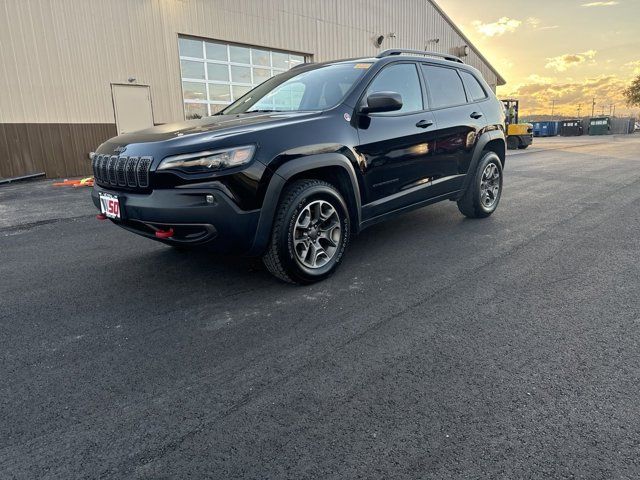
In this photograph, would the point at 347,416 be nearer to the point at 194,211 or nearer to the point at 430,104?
the point at 194,211

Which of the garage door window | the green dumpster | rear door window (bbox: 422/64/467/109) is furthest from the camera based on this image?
the green dumpster

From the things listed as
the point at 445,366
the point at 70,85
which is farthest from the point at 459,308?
the point at 70,85

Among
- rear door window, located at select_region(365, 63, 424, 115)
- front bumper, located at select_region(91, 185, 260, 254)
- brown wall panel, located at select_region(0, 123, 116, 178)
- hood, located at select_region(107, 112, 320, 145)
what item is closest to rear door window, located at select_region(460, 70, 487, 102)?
rear door window, located at select_region(365, 63, 424, 115)

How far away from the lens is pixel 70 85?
11703mm

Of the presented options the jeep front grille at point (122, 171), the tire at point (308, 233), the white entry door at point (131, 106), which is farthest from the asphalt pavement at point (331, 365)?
the white entry door at point (131, 106)

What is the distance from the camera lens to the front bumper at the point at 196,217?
2.91 m

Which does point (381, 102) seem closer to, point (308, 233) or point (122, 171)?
point (308, 233)

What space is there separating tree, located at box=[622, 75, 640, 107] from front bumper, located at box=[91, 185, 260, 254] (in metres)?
71.4

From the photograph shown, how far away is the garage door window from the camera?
44.6 feet

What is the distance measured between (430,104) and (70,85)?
36.0 feet

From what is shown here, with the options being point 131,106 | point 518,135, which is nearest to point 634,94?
point 518,135

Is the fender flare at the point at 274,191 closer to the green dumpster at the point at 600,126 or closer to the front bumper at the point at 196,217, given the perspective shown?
the front bumper at the point at 196,217

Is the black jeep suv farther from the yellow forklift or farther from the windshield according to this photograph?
the yellow forklift

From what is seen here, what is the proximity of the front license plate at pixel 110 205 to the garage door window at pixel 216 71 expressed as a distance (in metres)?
10.6
